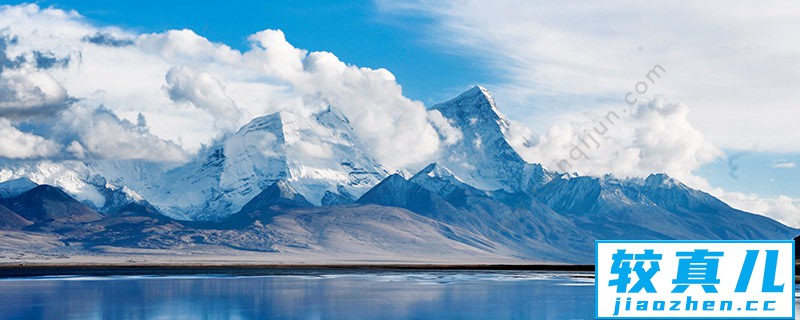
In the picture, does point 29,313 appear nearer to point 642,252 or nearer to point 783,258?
point 642,252

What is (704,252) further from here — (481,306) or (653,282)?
(481,306)

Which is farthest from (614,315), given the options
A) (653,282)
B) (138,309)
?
(138,309)

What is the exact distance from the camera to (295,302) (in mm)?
100750

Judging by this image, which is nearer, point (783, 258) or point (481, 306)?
point (783, 258)

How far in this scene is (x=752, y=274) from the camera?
173ft

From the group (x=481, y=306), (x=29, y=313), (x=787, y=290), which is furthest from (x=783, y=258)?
(x=29, y=313)

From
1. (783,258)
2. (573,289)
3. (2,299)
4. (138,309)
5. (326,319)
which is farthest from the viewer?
(573,289)

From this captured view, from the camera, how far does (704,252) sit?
5372 centimetres

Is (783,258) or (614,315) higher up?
(783,258)

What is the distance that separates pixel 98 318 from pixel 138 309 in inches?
340

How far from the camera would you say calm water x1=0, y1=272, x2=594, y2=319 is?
84938 mm

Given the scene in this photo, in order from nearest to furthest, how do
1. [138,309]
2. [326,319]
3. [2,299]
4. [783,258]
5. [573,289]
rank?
[783,258] < [326,319] < [138,309] < [2,299] < [573,289]

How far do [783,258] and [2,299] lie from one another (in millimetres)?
80581

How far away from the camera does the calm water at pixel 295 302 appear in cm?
8494
